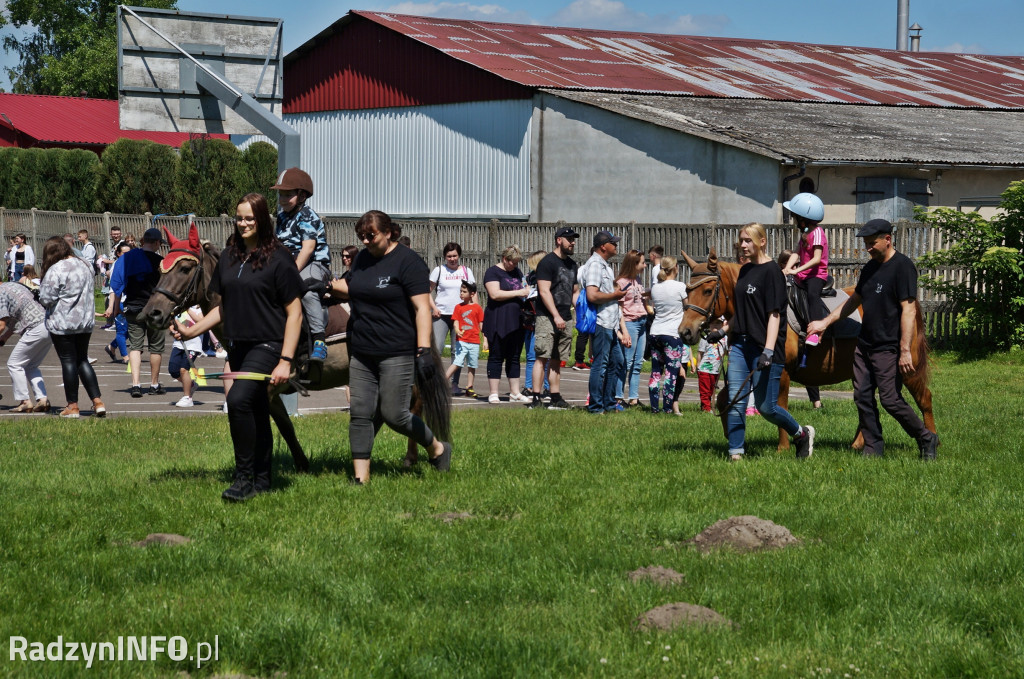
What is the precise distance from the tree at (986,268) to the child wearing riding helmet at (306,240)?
13672 mm

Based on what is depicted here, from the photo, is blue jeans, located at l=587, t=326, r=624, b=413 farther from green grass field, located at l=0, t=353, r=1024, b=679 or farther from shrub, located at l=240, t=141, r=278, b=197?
shrub, located at l=240, t=141, r=278, b=197

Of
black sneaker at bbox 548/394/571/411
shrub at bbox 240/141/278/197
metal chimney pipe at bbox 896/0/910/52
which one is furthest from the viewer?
metal chimney pipe at bbox 896/0/910/52

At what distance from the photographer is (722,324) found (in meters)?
10.7

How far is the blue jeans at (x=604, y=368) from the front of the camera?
14.7 m

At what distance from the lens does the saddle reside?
37.1ft

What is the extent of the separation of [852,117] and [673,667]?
2842 cm

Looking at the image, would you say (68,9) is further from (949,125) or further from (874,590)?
(874,590)

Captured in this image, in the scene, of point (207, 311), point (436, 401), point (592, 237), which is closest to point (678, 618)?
point (436, 401)

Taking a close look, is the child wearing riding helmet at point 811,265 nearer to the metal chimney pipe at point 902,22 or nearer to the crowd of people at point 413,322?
the crowd of people at point 413,322

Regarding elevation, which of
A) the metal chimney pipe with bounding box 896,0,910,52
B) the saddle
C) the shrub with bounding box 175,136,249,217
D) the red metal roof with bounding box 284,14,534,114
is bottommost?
the saddle

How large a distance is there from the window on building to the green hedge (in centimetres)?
1877

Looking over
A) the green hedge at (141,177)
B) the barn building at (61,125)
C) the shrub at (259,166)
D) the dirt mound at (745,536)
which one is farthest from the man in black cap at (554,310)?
the barn building at (61,125)

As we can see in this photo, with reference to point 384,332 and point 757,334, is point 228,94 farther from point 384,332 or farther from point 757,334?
point 757,334

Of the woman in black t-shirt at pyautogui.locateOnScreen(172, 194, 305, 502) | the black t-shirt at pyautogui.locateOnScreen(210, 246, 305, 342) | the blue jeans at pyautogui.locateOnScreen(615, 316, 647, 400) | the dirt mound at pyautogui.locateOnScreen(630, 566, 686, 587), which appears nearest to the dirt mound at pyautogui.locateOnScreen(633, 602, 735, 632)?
the dirt mound at pyautogui.locateOnScreen(630, 566, 686, 587)
